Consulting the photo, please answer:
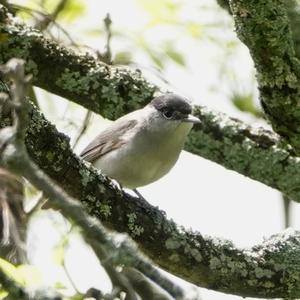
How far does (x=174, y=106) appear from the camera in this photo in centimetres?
548

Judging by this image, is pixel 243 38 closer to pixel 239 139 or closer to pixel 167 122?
pixel 239 139

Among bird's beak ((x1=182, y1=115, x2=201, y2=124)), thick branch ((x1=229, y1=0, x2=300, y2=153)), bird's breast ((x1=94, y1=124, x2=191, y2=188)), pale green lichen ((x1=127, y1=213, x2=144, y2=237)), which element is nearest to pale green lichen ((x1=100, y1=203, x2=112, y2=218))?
pale green lichen ((x1=127, y1=213, x2=144, y2=237))

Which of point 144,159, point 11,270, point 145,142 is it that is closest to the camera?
point 11,270

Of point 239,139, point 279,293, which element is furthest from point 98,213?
point 239,139

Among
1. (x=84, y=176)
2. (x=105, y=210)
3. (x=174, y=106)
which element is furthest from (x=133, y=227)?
(x=174, y=106)

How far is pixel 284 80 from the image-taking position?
4148mm

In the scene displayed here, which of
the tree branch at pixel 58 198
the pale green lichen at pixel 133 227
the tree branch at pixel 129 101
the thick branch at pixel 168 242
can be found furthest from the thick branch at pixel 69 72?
the tree branch at pixel 58 198

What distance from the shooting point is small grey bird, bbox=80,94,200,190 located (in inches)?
211

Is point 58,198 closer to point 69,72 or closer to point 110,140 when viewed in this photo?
point 69,72

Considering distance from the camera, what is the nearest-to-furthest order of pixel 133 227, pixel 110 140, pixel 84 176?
pixel 84 176 → pixel 133 227 → pixel 110 140

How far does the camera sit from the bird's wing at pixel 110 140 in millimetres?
5625

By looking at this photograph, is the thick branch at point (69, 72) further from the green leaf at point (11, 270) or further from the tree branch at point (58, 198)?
the tree branch at point (58, 198)

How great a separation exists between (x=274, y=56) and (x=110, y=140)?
1.86 metres

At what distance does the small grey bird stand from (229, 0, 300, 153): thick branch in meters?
0.89
